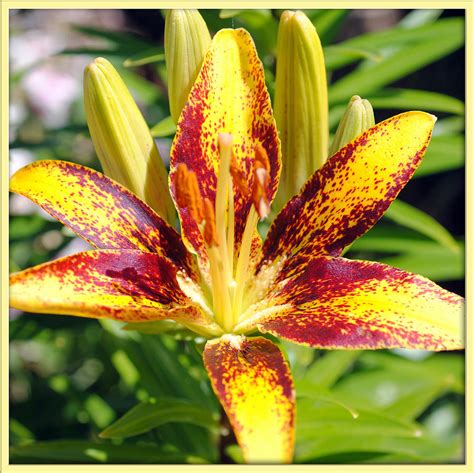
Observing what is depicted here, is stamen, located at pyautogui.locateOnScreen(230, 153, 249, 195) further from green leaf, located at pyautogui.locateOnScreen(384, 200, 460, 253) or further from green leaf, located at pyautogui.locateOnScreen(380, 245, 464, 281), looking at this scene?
green leaf, located at pyautogui.locateOnScreen(380, 245, 464, 281)

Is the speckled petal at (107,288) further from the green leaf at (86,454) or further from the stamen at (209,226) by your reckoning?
the green leaf at (86,454)

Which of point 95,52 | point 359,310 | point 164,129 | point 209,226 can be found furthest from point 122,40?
point 359,310

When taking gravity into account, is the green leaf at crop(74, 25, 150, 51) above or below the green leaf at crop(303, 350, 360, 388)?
above

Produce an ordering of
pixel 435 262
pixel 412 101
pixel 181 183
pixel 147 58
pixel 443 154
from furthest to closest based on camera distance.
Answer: pixel 435 262 → pixel 443 154 → pixel 412 101 → pixel 147 58 → pixel 181 183

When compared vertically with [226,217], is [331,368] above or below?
below

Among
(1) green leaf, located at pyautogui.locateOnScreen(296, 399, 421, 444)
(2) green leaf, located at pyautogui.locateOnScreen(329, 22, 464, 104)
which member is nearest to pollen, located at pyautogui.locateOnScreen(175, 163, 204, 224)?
(1) green leaf, located at pyautogui.locateOnScreen(296, 399, 421, 444)

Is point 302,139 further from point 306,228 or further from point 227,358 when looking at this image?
point 227,358

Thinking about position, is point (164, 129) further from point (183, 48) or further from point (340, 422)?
point (340, 422)
